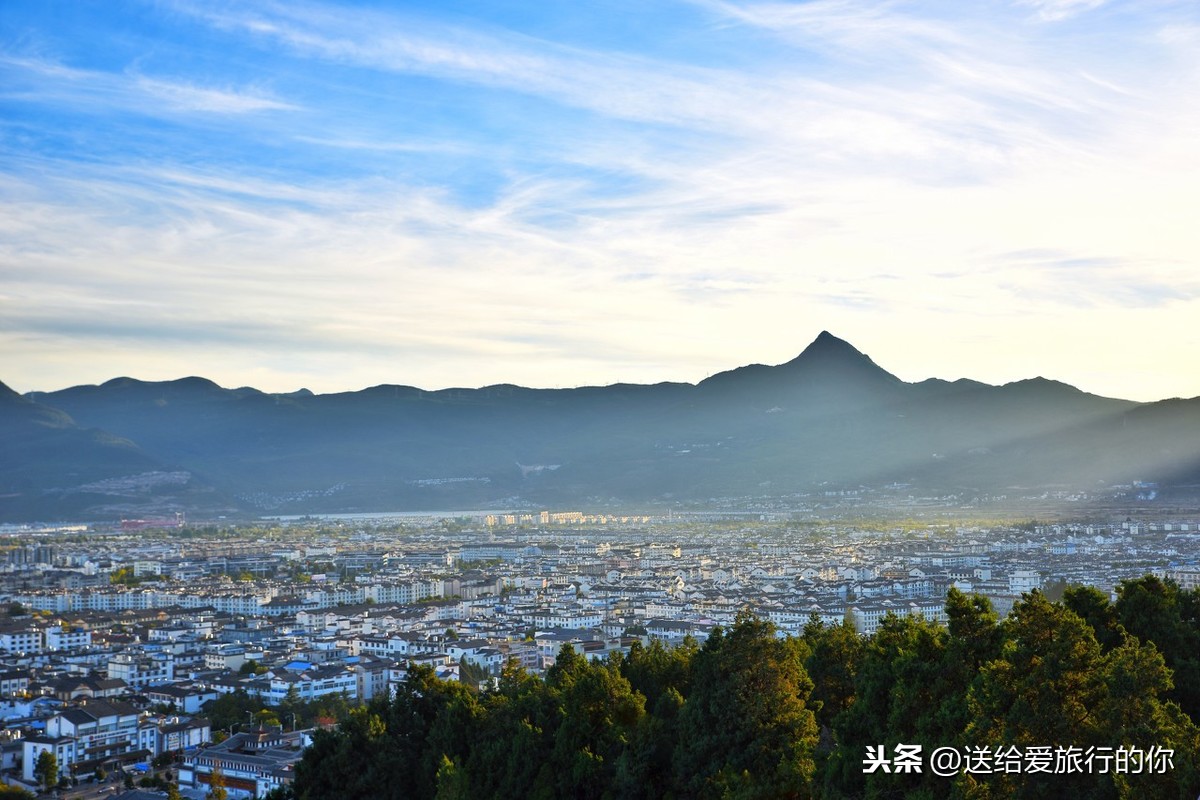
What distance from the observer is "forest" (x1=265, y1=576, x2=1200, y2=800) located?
891 centimetres

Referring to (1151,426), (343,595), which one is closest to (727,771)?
(343,595)

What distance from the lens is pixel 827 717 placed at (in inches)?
510

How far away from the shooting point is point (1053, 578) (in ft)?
133

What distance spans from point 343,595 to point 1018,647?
3926cm

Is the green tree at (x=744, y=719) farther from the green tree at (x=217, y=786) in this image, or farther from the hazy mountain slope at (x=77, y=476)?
the hazy mountain slope at (x=77, y=476)

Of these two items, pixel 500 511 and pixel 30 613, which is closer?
pixel 30 613

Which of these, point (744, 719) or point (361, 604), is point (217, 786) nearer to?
point (744, 719)

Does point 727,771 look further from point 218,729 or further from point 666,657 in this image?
point 218,729

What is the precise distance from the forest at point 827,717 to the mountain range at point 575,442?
237 ft

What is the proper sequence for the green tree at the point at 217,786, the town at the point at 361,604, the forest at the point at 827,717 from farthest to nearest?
the town at the point at 361,604 < the green tree at the point at 217,786 < the forest at the point at 827,717

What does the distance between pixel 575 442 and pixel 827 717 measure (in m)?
132

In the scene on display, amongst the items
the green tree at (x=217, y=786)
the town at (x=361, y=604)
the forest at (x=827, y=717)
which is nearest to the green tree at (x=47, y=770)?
the town at (x=361, y=604)

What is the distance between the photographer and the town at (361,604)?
2314cm

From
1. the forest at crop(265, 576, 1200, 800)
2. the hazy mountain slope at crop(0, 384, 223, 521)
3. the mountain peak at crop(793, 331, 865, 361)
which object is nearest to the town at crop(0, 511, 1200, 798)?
the forest at crop(265, 576, 1200, 800)
